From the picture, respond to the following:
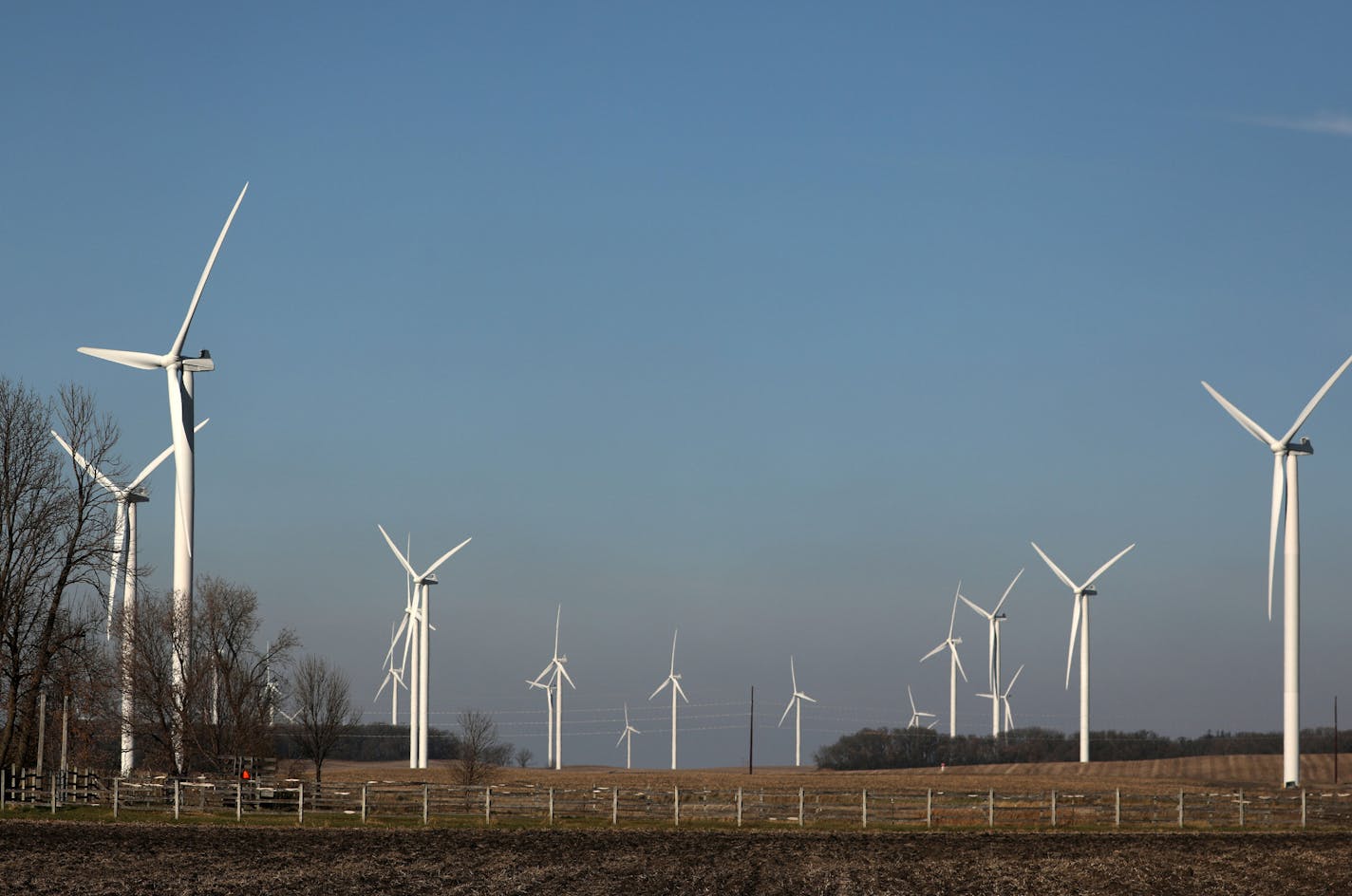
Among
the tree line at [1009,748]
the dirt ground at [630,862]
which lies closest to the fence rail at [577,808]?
the dirt ground at [630,862]

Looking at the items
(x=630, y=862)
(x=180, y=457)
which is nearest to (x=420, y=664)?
(x=180, y=457)

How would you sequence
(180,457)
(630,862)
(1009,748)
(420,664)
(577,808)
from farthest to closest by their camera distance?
(1009,748) < (420,664) < (180,457) < (577,808) < (630,862)

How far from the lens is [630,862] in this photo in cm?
4022

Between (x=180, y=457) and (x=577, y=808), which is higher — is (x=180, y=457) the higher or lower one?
the higher one

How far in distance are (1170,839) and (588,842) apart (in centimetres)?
1894

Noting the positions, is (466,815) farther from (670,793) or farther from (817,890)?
(817,890)

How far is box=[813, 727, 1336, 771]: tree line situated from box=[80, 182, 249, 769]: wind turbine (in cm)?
8920

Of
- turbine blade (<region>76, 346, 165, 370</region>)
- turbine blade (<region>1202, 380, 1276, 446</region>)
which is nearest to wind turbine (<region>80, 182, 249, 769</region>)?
turbine blade (<region>76, 346, 165, 370</region>)

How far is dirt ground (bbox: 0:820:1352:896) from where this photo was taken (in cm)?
3516

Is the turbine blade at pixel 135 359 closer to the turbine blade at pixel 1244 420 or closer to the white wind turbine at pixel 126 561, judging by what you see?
the white wind turbine at pixel 126 561

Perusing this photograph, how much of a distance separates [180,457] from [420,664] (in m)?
31.2

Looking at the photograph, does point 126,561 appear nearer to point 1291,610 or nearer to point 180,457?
point 180,457

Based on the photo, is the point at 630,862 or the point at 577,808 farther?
the point at 577,808

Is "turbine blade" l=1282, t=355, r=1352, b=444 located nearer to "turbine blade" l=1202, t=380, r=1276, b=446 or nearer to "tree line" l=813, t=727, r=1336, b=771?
"turbine blade" l=1202, t=380, r=1276, b=446
